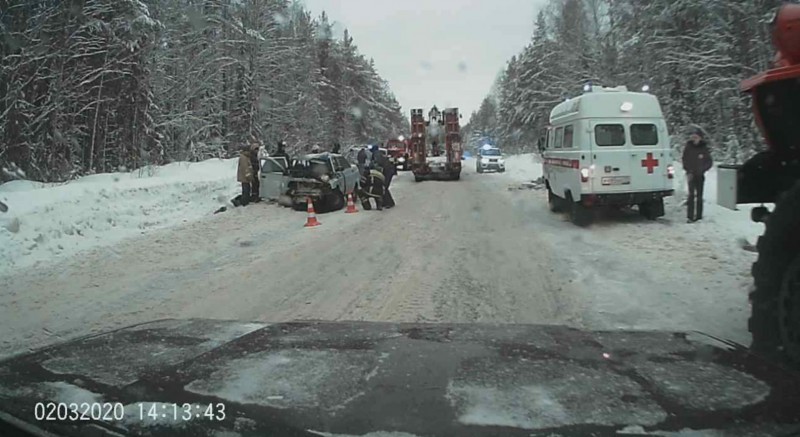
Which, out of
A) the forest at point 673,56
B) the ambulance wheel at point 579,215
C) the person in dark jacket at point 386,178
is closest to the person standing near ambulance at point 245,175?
the person in dark jacket at point 386,178

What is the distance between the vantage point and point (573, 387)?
7.53 ft

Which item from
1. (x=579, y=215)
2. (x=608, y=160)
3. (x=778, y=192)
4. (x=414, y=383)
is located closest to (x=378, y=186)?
(x=579, y=215)

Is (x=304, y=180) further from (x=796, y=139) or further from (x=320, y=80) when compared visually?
(x=320, y=80)

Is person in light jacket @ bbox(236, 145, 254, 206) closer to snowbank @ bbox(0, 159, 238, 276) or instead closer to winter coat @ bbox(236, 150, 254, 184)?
winter coat @ bbox(236, 150, 254, 184)

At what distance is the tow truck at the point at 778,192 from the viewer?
3969 mm

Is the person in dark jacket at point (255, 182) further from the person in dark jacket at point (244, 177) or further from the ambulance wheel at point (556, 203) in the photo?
the ambulance wheel at point (556, 203)

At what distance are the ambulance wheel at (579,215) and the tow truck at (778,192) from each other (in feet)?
28.0

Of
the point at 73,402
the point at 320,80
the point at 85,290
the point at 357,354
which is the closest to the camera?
the point at 73,402

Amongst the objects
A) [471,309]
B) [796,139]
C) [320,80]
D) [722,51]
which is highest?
[320,80]

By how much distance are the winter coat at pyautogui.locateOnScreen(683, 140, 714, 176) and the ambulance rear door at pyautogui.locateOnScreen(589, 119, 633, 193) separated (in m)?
1.16

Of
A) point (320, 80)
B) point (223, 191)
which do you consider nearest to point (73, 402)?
point (223, 191)

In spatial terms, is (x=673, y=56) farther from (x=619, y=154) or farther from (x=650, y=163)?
(x=619, y=154)

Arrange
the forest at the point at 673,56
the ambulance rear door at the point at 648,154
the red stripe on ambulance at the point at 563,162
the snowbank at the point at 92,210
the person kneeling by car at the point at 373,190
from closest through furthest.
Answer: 1. the snowbank at the point at 92,210
2. the ambulance rear door at the point at 648,154
3. the red stripe on ambulance at the point at 563,162
4. the person kneeling by car at the point at 373,190
5. the forest at the point at 673,56

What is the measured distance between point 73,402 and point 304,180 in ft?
51.2
